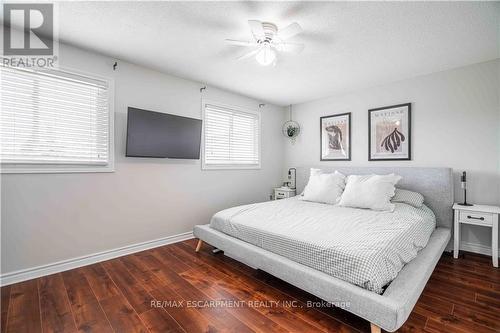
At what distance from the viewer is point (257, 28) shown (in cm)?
199

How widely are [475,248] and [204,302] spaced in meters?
3.46

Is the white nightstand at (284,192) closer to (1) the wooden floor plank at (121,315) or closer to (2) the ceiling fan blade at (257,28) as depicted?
(2) the ceiling fan blade at (257,28)

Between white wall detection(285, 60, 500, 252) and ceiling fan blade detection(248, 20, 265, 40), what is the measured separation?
250 cm

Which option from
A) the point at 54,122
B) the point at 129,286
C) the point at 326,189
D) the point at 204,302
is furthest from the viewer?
the point at 326,189

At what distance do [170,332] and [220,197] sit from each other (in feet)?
8.07

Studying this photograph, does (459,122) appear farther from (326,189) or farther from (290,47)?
(290,47)

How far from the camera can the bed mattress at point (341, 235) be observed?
1.58 metres

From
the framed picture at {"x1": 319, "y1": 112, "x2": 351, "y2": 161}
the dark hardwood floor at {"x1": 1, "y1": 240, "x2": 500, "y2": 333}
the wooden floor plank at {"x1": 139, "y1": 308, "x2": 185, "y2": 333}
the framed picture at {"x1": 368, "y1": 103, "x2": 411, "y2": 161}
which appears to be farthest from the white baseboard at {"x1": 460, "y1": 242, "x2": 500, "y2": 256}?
the wooden floor plank at {"x1": 139, "y1": 308, "x2": 185, "y2": 333}

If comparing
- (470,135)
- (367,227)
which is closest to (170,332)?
(367,227)

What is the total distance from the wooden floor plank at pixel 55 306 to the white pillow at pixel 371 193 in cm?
306

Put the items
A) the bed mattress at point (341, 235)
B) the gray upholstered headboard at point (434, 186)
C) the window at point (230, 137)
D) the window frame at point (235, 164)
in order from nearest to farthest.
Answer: the bed mattress at point (341, 235) → the gray upholstered headboard at point (434, 186) → the window frame at point (235, 164) → the window at point (230, 137)

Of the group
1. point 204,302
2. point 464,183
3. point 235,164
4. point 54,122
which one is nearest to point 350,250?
point 204,302

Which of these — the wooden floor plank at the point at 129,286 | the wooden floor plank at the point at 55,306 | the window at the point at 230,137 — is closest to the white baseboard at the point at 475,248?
the window at the point at 230,137

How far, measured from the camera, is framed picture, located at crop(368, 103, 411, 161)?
343cm
